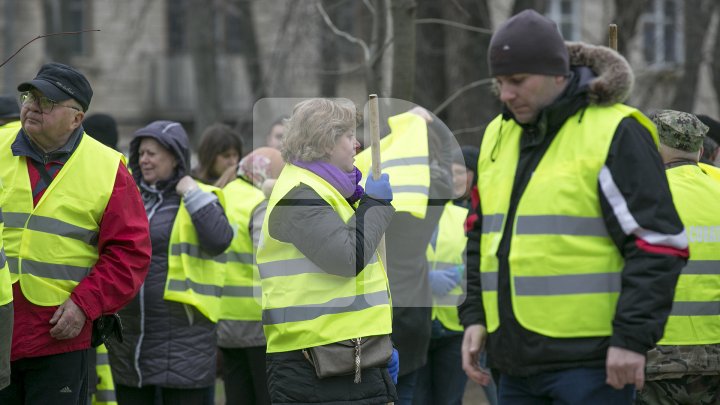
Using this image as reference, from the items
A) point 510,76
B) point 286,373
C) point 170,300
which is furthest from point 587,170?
point 170,300

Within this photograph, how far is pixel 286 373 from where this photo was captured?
4211 millimetres

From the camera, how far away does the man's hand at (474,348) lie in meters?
4.04

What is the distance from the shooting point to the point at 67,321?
450cm

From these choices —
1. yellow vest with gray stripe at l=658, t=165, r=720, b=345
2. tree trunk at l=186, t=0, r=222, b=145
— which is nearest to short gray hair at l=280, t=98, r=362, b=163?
yellow vest with gray stripe at l=658, t=165, r=720, b=345

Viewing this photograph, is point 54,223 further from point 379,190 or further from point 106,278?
point 379,190

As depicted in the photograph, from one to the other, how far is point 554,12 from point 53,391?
17504mm

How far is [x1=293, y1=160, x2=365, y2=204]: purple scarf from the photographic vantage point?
4.25 meters

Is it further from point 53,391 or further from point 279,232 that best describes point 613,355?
point 53,391

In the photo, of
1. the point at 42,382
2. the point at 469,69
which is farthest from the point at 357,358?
the point at 469,69

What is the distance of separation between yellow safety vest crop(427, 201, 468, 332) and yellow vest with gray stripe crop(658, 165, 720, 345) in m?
1.61

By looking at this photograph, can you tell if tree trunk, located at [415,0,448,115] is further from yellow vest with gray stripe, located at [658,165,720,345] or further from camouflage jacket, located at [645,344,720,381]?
camouflage jacket, located at [645,344,720,381]

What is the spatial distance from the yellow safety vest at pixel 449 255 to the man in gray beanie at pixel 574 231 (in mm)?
2496

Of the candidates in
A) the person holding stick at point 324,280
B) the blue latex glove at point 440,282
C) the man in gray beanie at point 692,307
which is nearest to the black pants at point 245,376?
the blue latex glove at point 440,282

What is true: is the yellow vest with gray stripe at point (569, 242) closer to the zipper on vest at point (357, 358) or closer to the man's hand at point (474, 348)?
the man's hand at point (474, 348)
